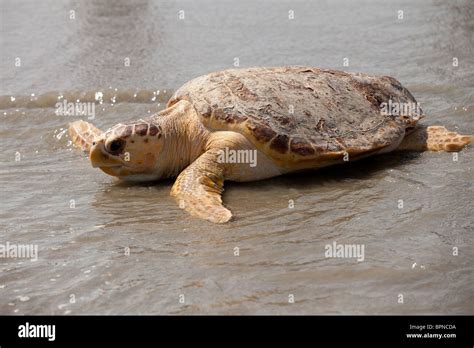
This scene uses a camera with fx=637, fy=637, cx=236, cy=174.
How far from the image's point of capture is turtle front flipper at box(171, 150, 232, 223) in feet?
16.1

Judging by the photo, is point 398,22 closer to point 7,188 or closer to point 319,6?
point 319,6

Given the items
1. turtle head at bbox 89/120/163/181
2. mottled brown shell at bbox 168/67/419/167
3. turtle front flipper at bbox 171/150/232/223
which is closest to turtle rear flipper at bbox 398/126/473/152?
mottled brown shell at bbox 168/67/419/167

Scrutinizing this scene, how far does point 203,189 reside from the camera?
5.33 meters

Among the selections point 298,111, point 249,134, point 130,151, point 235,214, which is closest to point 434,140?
point 298,111

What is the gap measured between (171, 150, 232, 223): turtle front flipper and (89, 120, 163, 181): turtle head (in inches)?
17.0

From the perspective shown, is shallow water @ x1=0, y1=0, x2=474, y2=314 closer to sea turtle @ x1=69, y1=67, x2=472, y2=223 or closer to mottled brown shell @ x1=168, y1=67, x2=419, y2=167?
sea turtle @ x1=69, y1=67, x2=472, y2=223

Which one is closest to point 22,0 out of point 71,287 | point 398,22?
point 398,22

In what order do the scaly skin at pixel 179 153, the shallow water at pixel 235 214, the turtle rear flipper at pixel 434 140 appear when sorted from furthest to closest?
the turtle rear flipper at pixel 434 140
the scaly skin at pixel 179 153
the shallow water at pixel 235 214

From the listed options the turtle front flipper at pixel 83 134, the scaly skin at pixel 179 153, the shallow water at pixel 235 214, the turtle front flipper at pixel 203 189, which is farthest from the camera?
the turtle front flipper at pixel 83 134

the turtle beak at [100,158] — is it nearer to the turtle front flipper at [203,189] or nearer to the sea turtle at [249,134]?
the sea turtle at [249,134]

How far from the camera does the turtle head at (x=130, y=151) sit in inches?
227

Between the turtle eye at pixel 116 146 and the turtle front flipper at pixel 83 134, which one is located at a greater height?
the turtle eye at pixel 116 146

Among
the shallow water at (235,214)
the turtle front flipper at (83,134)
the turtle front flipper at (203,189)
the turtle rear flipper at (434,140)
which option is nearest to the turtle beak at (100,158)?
the shallow water at (235,214)

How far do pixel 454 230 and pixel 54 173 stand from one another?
3.79 metres
